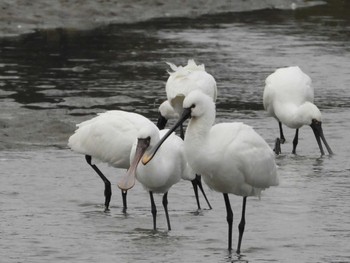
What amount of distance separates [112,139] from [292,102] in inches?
168

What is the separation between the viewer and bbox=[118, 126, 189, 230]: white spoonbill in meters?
11.0

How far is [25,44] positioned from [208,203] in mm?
11707

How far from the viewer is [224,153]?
10156mm

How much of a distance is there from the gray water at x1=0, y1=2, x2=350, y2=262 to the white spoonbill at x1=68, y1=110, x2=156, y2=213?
1.51 feet

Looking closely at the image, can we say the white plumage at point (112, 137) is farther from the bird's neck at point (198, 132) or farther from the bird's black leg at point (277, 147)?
the bird's black leg at point (277, 147)

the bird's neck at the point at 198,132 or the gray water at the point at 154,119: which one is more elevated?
the bird's neck at the point at 198,132

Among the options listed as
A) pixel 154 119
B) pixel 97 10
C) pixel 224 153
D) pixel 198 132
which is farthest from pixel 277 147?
pixel 97 10

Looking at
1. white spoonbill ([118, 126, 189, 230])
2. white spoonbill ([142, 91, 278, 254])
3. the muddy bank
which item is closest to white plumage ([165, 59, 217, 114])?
white spoonbill ([118, 126, 189, 230])

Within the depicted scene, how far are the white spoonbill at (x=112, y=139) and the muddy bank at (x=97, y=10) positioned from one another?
12.4 metres

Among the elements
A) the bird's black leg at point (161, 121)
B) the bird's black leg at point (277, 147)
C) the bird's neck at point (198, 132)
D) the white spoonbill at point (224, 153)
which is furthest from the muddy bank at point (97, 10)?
the bird's neck at point (198, 132)

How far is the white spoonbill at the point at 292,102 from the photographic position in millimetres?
15438

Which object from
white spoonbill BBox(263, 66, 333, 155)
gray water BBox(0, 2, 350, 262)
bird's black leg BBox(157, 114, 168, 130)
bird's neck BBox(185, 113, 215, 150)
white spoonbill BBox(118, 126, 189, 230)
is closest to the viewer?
bird's neck BBox(185, 113, 215, 150)

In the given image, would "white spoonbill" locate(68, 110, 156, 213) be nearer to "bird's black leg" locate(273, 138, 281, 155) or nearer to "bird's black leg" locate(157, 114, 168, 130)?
"bird's black leg" locate(157, 114, 168, 130)

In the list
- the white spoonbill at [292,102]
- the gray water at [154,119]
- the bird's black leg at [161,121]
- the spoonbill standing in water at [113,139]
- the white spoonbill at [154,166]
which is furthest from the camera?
the white spoonbill at [292,102]
